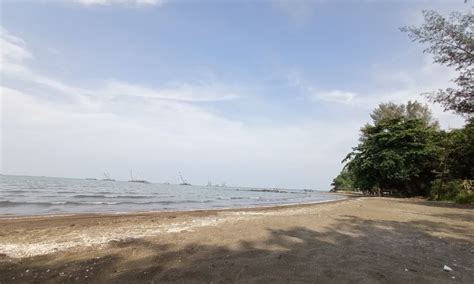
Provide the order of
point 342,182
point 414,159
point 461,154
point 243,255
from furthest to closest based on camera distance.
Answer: point 342,182 → point 414,159 → point 461,154 → point 243,255

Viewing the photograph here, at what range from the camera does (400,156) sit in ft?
119

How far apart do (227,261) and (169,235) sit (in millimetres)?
2994

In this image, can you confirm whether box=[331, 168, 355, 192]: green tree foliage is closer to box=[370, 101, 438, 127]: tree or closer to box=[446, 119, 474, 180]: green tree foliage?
box=[370, 101, 438, 127]: tree

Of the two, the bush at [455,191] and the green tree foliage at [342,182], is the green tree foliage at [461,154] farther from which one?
the green tree foliage at [342,182]

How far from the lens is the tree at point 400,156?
118 feet

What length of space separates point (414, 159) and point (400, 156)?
1.44 m

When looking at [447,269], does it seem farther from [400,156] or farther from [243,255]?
[400,156]

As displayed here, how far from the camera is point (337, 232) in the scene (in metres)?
8.34

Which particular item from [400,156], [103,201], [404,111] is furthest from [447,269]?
[404,111]

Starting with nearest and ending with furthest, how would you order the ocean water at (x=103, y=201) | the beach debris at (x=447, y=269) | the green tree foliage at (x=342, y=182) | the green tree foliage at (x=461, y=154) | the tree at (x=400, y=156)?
the beach debris at (x=447, y=269) < the ocean water at (x=103, y=201) < the green tree foliage at (x=461, y=154) < the tree at (x=400, y=156) < the green tree foliage at (x=342, y=182)

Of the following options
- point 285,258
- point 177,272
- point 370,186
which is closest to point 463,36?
point 285,258

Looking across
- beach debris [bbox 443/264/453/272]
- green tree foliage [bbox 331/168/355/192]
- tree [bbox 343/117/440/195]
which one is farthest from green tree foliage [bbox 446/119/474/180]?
green tree foliage [bbox 331/168/355/192]

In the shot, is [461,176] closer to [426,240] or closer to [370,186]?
[370,186]

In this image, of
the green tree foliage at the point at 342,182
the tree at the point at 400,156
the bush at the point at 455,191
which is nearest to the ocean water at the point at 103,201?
the tree at the point at 400,156
